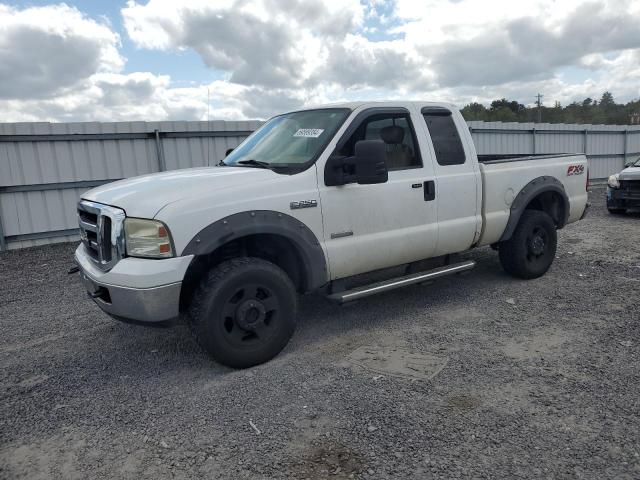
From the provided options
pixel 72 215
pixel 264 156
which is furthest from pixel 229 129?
pixel 264 156

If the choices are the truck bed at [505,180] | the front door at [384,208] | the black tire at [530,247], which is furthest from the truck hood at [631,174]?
the front door at [384,208]

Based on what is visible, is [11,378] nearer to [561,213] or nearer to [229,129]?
[561,213]

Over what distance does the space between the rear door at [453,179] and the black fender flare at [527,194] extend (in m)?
0.54

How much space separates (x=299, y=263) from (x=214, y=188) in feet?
3.05

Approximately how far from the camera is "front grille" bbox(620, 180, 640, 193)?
10.8m

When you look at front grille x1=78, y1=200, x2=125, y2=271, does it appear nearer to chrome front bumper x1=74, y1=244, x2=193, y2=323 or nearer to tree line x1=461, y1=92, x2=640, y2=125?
chrome front bumper x1=74, y1=244, x2=193, y2=323

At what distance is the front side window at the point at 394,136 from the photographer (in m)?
4.57

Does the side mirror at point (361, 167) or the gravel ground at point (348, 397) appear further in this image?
the side mirror at point (361, 167)

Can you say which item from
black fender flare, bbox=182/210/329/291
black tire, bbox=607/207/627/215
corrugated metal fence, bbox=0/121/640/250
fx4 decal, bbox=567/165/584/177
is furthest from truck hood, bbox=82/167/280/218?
black tire, bbox=607/207/627/215

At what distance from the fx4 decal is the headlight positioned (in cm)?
505

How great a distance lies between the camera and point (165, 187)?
12.2 ft

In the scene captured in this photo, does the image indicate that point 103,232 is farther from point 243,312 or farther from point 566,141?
point 566,141

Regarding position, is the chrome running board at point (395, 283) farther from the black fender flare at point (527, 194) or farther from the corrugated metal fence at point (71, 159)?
the corrugated metal fence at point (71, 159)

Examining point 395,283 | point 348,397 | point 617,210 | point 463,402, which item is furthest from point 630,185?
point 348,397
